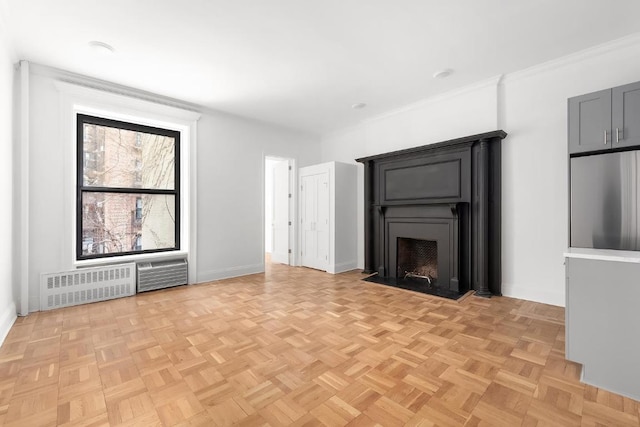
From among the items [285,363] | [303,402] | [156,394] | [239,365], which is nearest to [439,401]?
[303,402]

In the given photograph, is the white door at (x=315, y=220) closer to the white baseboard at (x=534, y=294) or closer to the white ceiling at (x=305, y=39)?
the white ceiling at (x=305, y=39)

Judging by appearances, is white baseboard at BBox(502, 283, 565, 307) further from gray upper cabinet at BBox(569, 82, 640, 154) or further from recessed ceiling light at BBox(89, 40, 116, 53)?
recessed ceiling light at BBox(89, 40, 116, 53)

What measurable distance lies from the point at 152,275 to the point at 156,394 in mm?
2772

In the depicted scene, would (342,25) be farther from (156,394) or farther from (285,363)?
(156,394)

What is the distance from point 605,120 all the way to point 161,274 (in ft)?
18.4

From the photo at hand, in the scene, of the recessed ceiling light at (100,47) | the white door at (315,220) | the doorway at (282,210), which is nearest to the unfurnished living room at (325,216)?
the recessed ceiling light at (100,47)

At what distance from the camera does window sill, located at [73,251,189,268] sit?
12.3 feet

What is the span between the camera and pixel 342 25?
2.67 m

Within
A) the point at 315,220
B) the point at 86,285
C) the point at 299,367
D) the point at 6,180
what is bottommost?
the point at 299,367

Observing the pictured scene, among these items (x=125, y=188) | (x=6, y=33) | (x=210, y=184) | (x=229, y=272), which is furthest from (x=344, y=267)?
(x=6, y=33)

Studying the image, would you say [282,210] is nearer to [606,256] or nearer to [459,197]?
[459,197]

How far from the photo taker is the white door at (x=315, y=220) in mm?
5520

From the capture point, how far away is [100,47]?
296 centimetres

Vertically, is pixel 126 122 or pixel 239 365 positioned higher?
pixel 126 122
